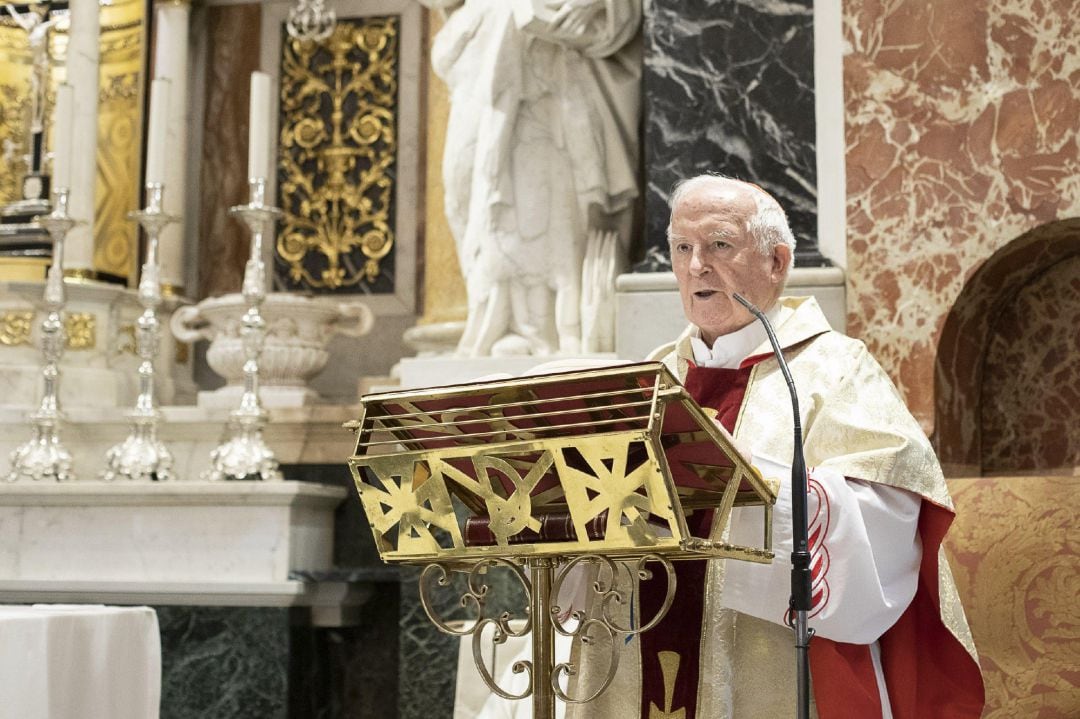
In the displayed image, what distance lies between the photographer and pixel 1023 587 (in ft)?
11.9

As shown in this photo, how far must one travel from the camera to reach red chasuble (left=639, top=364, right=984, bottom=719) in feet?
8.91

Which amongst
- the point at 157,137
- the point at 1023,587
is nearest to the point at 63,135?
the point at 157,137

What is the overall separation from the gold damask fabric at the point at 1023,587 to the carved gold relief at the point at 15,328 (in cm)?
380

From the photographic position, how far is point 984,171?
4352 millimetres

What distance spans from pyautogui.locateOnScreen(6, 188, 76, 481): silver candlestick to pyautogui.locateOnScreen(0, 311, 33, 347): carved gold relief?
0.76 meters

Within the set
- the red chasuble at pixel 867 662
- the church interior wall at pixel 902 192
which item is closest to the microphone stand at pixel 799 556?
the red chasuble at pixel 867 662

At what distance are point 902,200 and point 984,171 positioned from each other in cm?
24

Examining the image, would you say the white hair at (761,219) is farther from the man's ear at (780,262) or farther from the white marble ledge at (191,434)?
the white marble ledge at (191,434)

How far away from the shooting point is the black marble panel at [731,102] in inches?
180

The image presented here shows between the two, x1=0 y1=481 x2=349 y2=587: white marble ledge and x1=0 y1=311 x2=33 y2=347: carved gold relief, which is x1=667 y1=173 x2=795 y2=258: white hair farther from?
x1=0 y1=311 x2=33 y2=347: carved gold relief

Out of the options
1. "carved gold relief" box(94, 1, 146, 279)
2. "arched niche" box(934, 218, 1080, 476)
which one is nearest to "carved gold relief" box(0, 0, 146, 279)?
"carved gold relief" box(94, 1, 146, 279)

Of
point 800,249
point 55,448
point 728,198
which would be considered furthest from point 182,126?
point 728,198

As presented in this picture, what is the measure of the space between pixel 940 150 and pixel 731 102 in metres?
0.65

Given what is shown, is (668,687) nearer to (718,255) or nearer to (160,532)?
(718,255)
